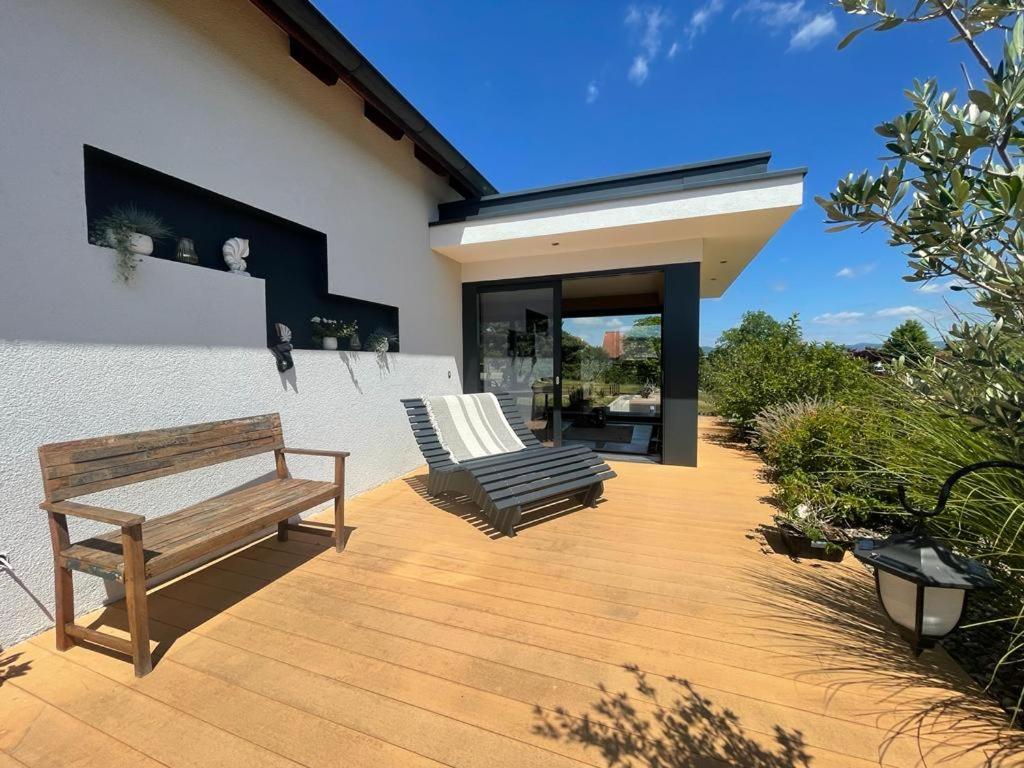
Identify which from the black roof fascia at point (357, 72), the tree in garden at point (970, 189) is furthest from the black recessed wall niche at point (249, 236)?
the tree in garden at point (970, 189)

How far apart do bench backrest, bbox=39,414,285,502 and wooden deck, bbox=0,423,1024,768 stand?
76 centimetres

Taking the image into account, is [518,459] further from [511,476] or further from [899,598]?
[899,598]

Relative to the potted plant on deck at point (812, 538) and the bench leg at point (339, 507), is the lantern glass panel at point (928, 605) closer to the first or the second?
the potted plant on deck at point (812, 538)

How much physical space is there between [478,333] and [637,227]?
9.25 feet

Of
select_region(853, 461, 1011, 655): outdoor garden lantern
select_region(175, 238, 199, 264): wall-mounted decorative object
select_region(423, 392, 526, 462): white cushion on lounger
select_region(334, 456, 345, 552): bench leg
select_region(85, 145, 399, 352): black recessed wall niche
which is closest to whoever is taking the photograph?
select_region(853, 461, 1011, 655): outdoor garden lantern

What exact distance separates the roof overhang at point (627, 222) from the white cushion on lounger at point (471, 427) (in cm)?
213

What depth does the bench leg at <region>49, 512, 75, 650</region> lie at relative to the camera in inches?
71.8

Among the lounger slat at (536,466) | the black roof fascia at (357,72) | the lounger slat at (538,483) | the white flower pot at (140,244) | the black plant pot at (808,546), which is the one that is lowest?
the black plant pot at (808,546)

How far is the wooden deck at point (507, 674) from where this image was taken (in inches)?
53.9

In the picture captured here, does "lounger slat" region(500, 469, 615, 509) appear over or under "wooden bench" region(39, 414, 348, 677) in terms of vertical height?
under

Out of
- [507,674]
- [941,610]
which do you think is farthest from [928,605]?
[507,674]

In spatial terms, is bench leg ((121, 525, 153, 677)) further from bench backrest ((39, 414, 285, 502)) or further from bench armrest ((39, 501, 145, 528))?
bench backrest ((39, 414, 285, 502))

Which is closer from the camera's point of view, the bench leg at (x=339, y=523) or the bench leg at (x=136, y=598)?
the bench leg at (x=136, y=598)

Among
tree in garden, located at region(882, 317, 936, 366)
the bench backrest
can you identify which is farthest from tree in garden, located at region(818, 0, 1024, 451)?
the bench backrest
